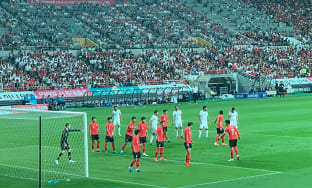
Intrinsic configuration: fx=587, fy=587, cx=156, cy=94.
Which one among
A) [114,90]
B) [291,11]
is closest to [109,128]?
[114,90]

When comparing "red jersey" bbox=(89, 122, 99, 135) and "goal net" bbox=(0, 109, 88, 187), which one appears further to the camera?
"red jersey" bbox=(89, 122, 99, 135)

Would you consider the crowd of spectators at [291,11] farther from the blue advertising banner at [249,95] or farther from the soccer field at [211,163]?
the soccer field at [211,163]

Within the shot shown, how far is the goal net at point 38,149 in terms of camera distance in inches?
1017

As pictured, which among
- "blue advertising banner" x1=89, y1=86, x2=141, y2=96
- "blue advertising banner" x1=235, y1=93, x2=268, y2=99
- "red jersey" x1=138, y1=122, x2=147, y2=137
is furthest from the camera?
"blue advertising banner" x1=235, y1=93, x2=268, y2=99

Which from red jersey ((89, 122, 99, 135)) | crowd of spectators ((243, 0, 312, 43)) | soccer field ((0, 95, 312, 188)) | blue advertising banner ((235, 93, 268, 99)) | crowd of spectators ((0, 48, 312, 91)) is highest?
crowd of spectators ((243, 0, 312, 43))

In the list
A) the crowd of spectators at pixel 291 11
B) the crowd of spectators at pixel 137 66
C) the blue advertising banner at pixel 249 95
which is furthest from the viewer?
the crowd of spectators at pixel 291 11

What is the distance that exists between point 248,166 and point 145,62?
5300 centimetres

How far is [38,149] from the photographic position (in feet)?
109

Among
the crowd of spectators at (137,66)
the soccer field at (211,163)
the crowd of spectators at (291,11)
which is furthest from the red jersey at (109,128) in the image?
the crowd of spectators at (291,11)

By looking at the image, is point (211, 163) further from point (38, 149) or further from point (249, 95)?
point (249, 95)

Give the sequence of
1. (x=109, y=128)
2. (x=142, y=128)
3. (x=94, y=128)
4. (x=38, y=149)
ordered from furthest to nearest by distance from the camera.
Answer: (x=38, y=149) < (x=94, y=128) < (x=109, y=128) < (x=142, y=128)

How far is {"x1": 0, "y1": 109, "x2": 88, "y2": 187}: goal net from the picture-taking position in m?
25.8

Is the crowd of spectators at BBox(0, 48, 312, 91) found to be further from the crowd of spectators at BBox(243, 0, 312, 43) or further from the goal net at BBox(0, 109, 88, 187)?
the goal net at BBox(0, 109, 88, 187)

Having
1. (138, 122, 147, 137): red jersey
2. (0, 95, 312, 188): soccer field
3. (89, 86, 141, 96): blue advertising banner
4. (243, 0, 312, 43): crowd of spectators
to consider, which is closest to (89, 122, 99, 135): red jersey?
(0, 95, 312, 188): soccer field
